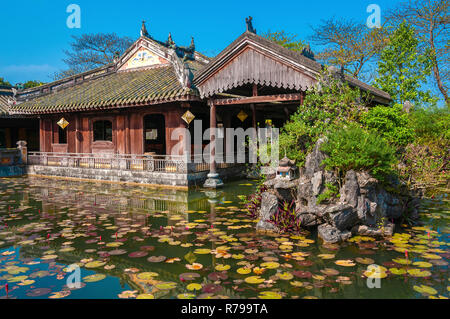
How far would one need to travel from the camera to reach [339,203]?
569cm

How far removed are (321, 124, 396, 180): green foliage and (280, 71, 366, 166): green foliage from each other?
0.86 metres

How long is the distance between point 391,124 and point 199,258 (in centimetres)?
468

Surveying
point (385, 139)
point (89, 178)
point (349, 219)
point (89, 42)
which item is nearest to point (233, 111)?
point (89, 178)

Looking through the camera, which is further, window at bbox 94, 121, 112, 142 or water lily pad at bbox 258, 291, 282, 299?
window at bbox 94, 121, 112, 142

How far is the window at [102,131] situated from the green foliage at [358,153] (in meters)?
12.1

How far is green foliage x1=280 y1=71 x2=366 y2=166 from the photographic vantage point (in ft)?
23.2

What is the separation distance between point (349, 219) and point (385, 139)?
2059mm

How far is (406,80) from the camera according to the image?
1562 centimetres

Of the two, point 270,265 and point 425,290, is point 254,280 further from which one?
point 425,290

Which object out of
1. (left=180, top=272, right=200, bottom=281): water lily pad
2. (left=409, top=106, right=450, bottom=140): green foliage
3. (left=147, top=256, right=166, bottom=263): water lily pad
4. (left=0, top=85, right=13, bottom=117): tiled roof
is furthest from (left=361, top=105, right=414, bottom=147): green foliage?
(left=0, top=85, right=13, bottom=117): tiled roof

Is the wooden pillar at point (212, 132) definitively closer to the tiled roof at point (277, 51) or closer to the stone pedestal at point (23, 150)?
the tiled roof at point (277, 51)

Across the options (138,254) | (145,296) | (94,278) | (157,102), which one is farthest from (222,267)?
(157,102)

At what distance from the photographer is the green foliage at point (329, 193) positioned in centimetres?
580

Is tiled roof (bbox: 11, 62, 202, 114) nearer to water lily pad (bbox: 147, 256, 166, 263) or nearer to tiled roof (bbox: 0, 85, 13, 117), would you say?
tiled roof (bbox: 0, 85, 13, 117)
